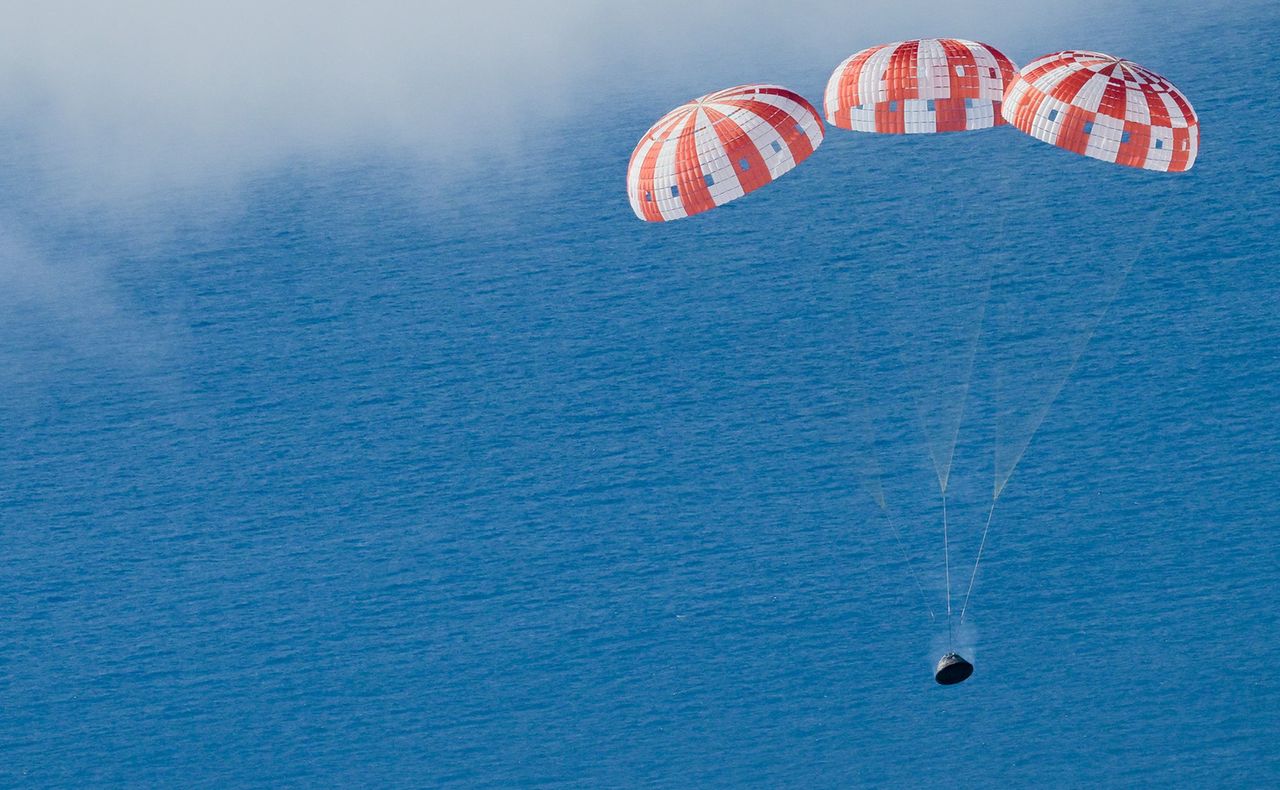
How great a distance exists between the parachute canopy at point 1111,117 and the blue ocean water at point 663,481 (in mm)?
16746

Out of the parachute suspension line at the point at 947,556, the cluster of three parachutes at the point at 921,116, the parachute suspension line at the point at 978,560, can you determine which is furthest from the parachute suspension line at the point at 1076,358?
the cluster of three parachutes at the point at 921,116

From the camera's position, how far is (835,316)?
72.8 metres

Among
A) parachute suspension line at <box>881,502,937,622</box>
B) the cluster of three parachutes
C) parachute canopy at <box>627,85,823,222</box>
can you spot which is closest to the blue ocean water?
parachute suspension line at <box>881,502,937,622</box>

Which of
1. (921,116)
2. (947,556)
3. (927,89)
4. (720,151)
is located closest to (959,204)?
(947,556)

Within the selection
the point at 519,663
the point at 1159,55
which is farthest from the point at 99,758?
the point at 1159,55

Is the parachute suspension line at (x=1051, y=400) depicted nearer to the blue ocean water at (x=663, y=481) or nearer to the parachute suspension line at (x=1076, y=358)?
the parachute suspension line at (x=1076, y=358)

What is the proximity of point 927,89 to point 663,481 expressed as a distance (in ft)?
68.0

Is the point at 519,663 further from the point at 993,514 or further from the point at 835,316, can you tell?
the point at 835,316

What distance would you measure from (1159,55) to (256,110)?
44522 millimetres

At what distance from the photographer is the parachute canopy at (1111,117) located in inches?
1868

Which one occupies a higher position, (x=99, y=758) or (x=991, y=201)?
(x=991, y=201)

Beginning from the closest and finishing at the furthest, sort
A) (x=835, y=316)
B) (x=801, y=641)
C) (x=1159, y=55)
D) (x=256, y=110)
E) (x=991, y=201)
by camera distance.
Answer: (x=801, y=641) < (x=835, y=316) < (x=991, y=201) < (x=1159, y=55) < (x=256, y=110)

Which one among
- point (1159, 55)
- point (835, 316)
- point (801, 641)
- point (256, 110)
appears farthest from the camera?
point (256, 110)

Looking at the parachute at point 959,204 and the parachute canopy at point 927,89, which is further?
the parachute canopy at point 927,89
